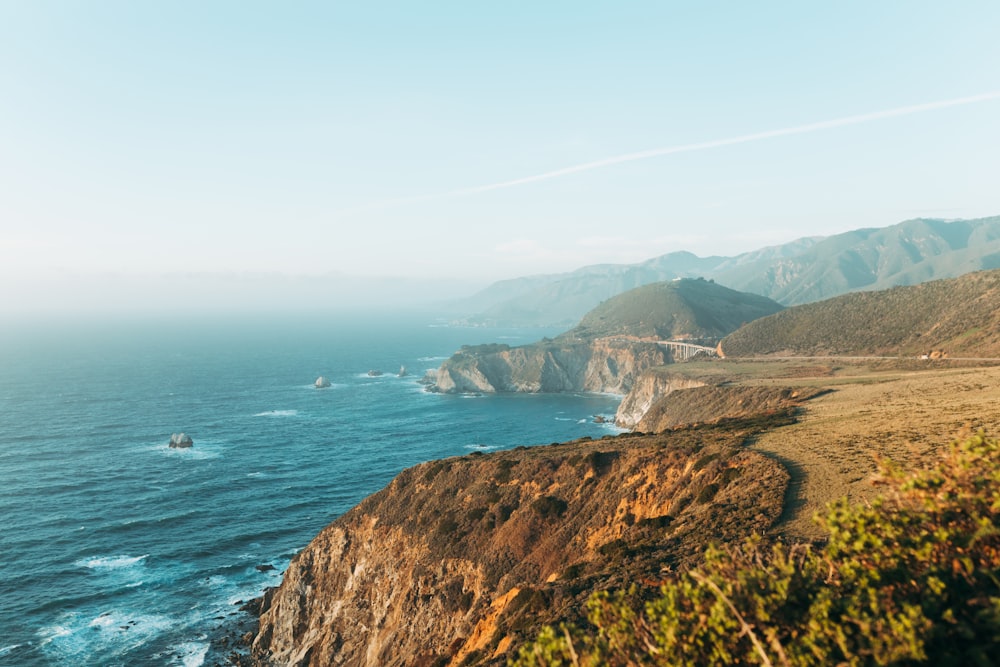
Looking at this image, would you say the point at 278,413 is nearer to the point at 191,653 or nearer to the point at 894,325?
the point at 191,653

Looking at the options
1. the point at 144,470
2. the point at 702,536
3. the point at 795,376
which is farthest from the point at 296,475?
the point at 795,376

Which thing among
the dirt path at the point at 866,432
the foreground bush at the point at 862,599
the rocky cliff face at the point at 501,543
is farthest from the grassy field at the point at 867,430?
the rocky cliff face at the point at 501,543

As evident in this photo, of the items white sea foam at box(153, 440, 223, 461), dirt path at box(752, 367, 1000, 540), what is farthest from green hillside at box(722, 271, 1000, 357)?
white sea foam at box(153, 440, 223, 461)

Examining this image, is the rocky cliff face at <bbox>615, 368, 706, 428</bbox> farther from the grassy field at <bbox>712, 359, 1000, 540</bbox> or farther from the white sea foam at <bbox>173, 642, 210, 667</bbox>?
the white sea foam at <bbox>173, 642, 210, 667</bbox>

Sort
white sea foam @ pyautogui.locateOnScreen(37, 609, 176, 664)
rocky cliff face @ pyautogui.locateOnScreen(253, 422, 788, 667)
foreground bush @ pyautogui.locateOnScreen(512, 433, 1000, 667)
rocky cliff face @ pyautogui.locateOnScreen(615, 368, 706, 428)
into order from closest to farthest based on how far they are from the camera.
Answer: foreground bush @ pyautogui.locateOnScreen(512, 433, 1000, 667), rocky cliff face @ pyautogui.locateOnScreen(253, 422, 788, 667), white sea foam @ pyautogui.locateOnScreen(37, 609, 176, 664), rocky cliff face @ pyautogui.locateOnScreen(615, 368, 706, 428)

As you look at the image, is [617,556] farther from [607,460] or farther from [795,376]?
[795,376]

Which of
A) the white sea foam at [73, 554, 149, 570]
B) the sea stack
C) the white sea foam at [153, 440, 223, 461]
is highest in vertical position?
the sea stack

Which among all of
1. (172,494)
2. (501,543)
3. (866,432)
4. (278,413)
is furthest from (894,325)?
(278,413)
